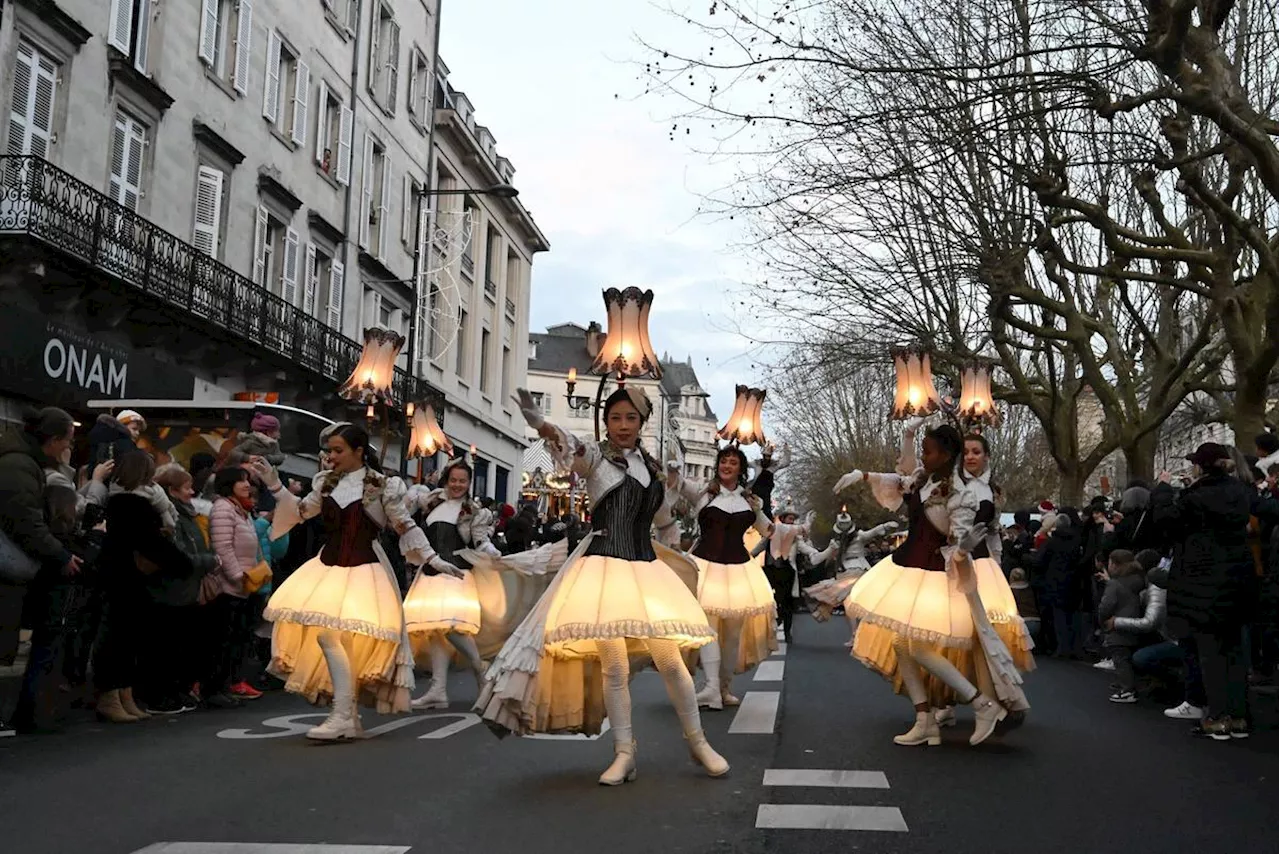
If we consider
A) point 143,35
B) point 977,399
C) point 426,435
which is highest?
point 143,35

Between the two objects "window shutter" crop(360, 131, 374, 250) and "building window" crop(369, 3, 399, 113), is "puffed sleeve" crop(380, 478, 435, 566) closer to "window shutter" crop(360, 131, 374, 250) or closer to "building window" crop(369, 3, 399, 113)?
"window shutter" crop(360, 131, 374, 250)

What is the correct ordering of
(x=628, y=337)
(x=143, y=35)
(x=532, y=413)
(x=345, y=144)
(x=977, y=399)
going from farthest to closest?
(x=345, y=144), (x=143, y=35), (x=977, y=399), (x=628, y=337), (x=532, y=413)

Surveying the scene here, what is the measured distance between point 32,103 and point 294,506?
1371 centimetres

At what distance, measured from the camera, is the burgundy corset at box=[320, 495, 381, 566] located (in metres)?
8.66

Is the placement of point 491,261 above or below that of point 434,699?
above

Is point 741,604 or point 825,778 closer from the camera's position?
point 825,778

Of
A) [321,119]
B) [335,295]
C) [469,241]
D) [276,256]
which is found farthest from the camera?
[469,241]

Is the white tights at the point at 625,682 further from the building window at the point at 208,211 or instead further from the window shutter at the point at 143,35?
the building window at the point at 208,211

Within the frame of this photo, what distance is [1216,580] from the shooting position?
9586 millimetres

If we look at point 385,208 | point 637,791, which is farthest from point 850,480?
point 385,208

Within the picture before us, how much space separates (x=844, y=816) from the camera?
604cm

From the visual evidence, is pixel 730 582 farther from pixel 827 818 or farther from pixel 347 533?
pixel 827 818

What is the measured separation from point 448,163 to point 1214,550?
3566 cm

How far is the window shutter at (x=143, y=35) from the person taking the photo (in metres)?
22.8
